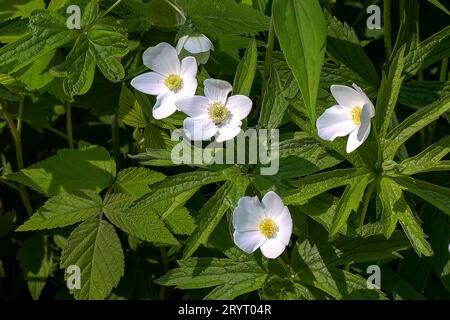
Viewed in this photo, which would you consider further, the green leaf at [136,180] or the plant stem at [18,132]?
the plant stem at [18,132]

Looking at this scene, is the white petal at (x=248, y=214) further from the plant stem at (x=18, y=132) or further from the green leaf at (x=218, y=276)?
the plant stem at (x=18, y=132)

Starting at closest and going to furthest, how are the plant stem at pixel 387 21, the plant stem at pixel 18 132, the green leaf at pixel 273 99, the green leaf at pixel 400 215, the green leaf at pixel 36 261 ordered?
the green leaf at pixel 400 215
the green leaf at pixel 273 99
the plant stem at pixel 387 21
the plant stem at pixel 18 132
the green leaf at pixel 36 261

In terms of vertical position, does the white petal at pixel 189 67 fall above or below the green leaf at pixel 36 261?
above

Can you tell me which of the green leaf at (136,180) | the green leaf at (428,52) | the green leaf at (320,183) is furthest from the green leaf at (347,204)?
the green leaf at (136,180)

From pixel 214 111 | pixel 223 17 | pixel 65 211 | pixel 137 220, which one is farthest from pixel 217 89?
pixel 65 211

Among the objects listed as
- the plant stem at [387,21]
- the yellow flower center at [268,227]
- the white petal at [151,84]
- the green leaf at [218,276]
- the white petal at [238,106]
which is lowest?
the green leaf at [218,276]

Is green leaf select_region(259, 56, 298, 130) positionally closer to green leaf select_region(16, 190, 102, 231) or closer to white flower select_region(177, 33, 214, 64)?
white flower select_region(177, 33, 214, 64)

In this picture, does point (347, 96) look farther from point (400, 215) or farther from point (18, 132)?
point (18, 132)

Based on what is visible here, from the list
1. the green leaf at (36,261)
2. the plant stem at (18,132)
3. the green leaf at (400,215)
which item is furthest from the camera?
the green leaf at (36,261)
